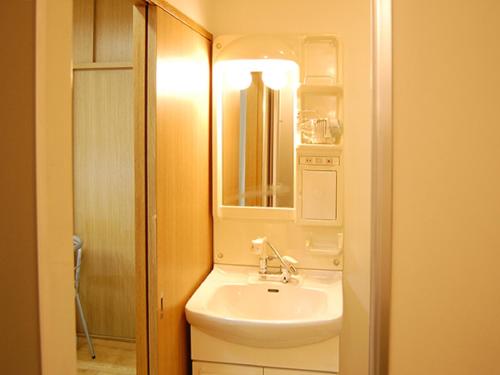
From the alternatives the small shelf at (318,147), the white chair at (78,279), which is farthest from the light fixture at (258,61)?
the white chair at (78,279)

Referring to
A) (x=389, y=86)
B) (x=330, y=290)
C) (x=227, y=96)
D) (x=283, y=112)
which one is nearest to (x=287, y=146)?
(x=283, y=112)

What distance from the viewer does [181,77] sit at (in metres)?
1.60

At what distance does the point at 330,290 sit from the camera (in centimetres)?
182

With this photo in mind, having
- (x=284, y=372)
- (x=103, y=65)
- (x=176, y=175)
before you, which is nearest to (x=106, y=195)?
(x=103, y=65)

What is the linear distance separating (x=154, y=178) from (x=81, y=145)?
3.95 ft

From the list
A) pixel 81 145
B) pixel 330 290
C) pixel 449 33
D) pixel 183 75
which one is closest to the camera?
pixel 449 33

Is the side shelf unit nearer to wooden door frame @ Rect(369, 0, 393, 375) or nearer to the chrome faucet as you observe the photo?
the chrome faucet

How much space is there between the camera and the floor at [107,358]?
217 centimetres

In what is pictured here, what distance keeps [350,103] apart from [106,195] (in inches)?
57.4

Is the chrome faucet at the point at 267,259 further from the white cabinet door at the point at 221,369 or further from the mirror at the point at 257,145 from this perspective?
the white cabinet door at the point at 221,369

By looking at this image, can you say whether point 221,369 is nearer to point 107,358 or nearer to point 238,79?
point 107,358

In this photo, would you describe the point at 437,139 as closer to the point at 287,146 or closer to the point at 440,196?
the point at 440,196

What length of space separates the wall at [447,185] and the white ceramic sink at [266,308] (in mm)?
669

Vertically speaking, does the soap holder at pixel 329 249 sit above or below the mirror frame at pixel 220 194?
below
